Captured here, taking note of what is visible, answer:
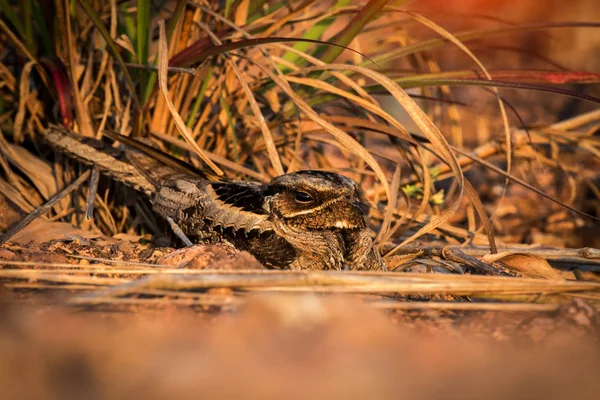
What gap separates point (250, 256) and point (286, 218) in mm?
524

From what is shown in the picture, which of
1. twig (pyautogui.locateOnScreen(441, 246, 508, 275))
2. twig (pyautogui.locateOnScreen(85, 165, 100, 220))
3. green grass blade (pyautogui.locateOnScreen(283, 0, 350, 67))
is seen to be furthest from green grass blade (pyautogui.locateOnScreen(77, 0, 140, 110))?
twig (pyautogui.locateOnScreen(441, 246, 508, 275))

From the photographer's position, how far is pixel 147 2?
302cm

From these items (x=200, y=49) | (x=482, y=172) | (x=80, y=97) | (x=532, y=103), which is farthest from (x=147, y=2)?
(x=532, y=103)

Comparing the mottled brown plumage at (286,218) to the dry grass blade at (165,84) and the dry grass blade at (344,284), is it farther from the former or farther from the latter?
the dry grass blade at (344,284)

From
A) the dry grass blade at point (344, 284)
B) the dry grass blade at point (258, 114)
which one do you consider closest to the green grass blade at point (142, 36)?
the dry grass blade at point (258, 114)

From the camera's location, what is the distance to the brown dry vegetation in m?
1.52

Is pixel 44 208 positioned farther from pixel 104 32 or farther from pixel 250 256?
pixel 250 256

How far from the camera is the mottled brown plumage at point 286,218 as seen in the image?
2.70 m

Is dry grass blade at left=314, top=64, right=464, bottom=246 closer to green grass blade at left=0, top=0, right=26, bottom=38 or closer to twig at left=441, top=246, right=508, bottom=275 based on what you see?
twig at left=441, top=246, right=508, bottom=275

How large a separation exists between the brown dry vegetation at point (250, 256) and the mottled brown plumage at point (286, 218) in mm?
175

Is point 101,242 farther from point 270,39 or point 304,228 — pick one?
point 270,39

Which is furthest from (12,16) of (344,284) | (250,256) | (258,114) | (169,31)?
(344,284)

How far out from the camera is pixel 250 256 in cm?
229

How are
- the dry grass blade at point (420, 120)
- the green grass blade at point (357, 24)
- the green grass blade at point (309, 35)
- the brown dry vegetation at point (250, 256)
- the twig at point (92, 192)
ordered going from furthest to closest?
1. the green grass blade at point (309, 35)
2. the twig at point (92, 192)
3. the green grass blade at point (357, 24)
4. the dry grass blade at point (420, 120)
5. the brown dry vegetation at point (250, 256)
